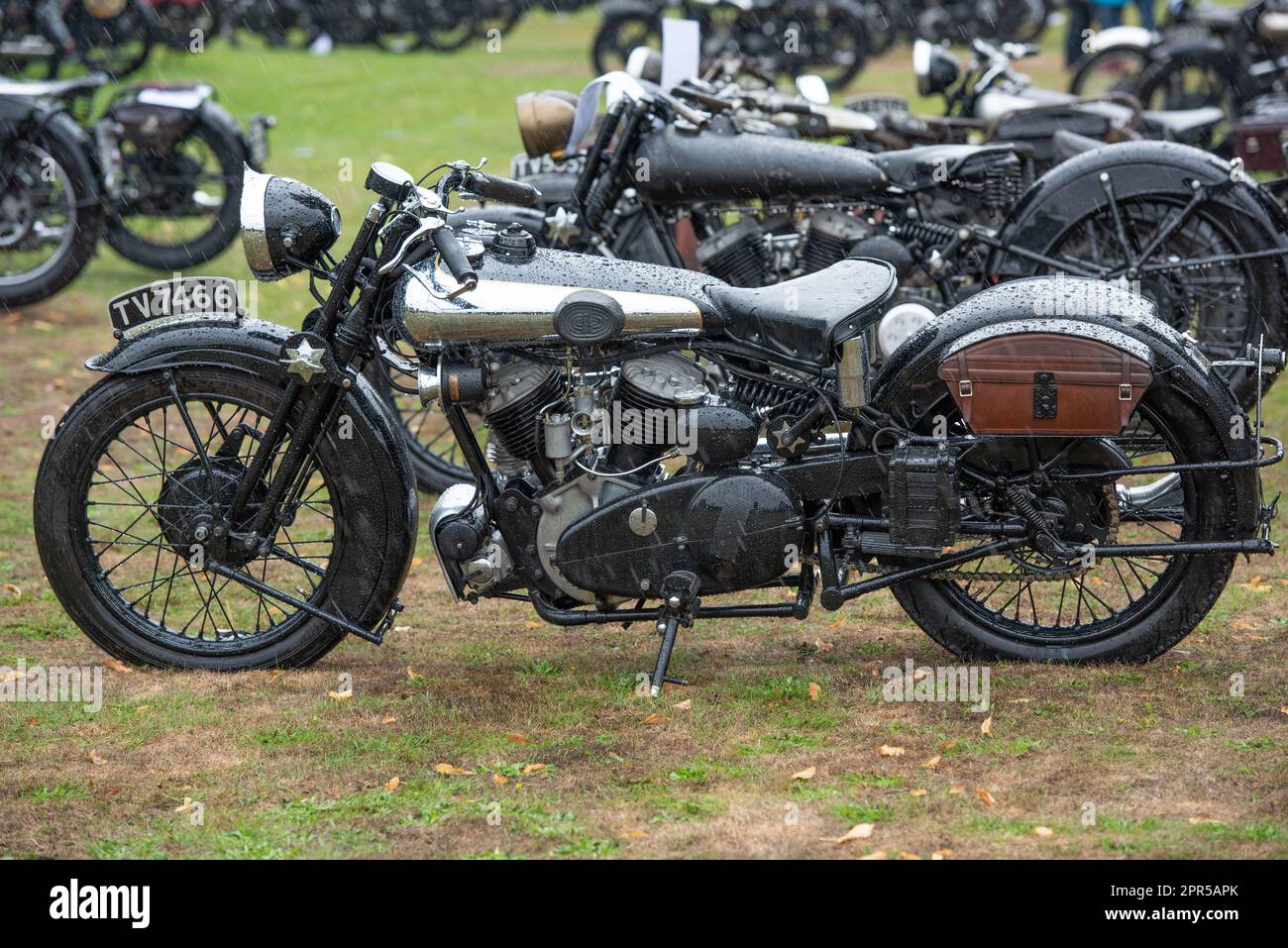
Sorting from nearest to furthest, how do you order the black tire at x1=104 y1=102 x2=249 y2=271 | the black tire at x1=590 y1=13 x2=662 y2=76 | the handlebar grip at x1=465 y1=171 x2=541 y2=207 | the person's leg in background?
the handlebar grip at x1=465 y1=171 x2=541 y2=207
the black tire at x1=104 y1=102 x2=249 y2=271
the person's leg in background
the black tire at x1=590 y1=13 x2=662 y2=76

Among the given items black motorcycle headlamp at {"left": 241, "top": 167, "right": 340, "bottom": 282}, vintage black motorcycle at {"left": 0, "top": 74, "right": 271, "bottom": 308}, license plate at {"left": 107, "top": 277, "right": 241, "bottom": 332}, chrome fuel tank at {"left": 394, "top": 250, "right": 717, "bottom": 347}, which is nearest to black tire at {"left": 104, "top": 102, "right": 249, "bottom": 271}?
vintage black motorcycle at {"left": 0, "top": 74, "right": 271, "bottom": 308}

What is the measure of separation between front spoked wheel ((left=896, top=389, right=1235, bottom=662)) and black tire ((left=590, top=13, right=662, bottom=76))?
1478cm

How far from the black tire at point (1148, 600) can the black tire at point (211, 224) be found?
22.1 feet

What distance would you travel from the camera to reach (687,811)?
3.96 meters

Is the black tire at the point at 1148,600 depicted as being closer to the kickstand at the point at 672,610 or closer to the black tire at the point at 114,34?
the kickstand at the point at 672,610

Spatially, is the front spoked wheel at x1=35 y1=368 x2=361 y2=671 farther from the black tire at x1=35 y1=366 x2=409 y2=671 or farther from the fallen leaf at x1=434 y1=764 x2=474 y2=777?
the fallen leaf at x1=434 y1=764 x2=474 y2=777

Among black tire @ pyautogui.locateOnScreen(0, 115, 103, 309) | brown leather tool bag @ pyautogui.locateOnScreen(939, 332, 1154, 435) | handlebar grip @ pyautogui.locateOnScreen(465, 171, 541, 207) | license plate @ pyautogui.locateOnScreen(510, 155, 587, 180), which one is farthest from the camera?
black tire @ pyautogui.locateOnScreen(0, 115, 103, 309)

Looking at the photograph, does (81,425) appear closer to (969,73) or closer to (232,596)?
(232,596)

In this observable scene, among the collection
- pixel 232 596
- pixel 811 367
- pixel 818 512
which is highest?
pixel 811 367

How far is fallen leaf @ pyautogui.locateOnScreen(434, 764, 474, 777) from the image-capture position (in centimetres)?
419

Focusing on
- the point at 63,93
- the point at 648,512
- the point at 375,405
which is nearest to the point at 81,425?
the point at 375,405

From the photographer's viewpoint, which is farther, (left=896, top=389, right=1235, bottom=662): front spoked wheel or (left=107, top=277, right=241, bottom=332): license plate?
(left=107, top=277, right=241, bottom=332): license plate

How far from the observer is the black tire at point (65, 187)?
30.5ft

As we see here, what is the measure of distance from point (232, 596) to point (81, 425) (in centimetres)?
112
